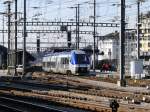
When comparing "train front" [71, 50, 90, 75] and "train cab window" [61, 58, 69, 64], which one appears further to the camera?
"train cab window" [61, 58, 69, 64]

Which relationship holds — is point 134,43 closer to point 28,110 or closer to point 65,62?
point 65,62

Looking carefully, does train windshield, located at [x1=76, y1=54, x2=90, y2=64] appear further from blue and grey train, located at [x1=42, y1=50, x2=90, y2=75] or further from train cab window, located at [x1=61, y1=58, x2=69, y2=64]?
train cab window, located at [x1=61, y1=58, x2=69, y2=64]

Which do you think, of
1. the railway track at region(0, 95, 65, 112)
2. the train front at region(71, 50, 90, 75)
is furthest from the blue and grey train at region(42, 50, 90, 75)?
the railway track at region(0, 95, 65, 112)

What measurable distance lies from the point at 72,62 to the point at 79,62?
89 centimetres

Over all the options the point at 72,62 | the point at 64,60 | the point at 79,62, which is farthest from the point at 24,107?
the point at 64,60

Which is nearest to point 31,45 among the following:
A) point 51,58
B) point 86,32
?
point 86,32

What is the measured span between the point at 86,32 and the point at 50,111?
→ 2846 inches

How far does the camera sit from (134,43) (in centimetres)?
9462

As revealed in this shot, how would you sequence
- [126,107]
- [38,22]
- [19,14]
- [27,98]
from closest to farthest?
[126,107] < [27,98] < [19,14] < [38,22]

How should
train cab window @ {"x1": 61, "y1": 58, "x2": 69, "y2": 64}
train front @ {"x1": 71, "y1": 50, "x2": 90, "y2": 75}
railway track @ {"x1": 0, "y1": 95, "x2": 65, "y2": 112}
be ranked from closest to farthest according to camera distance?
1. railway track @ {"x1": 0, "y1": 95, "x2": 65, "y2": 112}
2. train front @ {"x1": 71, "y1": 50, "x2": 90, "y2": 75}
3. train cab window @ {"x1": 61, "y1": 58, "x2": 69, "y2": 64}

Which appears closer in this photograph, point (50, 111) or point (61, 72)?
point (50, 111)

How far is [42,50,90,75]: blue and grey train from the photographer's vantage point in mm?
56750

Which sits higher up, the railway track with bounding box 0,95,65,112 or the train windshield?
the train windshield

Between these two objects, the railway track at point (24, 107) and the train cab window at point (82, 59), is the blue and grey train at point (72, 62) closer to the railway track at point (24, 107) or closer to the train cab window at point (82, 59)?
the train cab window at point (82, 59)
